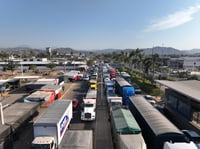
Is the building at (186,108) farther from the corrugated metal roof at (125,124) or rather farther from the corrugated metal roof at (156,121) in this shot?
the corrugated metal roof at (125,124)

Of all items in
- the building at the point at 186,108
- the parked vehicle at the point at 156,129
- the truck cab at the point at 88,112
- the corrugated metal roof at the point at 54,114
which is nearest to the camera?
the parked vehicle at the point at 156,129

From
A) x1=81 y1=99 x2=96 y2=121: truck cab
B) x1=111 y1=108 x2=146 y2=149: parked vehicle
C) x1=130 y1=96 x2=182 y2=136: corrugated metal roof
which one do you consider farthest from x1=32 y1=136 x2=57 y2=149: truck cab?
x1=130 y1=96 x2=182 y2=136: corrugated metal roof

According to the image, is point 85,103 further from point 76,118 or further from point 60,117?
point 60,117

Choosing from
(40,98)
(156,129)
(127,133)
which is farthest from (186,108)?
(40,98)

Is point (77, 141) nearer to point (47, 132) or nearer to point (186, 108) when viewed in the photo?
point (47, 132)

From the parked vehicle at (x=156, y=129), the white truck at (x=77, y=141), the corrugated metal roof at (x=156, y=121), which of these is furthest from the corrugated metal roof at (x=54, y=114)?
the corrugated metal roof at (x=156, y=121)

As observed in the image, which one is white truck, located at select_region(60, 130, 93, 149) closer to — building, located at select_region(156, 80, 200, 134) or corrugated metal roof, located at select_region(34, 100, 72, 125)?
corrugated metal roof, located at select_region(34, 100, 72, 125)

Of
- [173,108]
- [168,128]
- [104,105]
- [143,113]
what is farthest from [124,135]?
[104,105]
